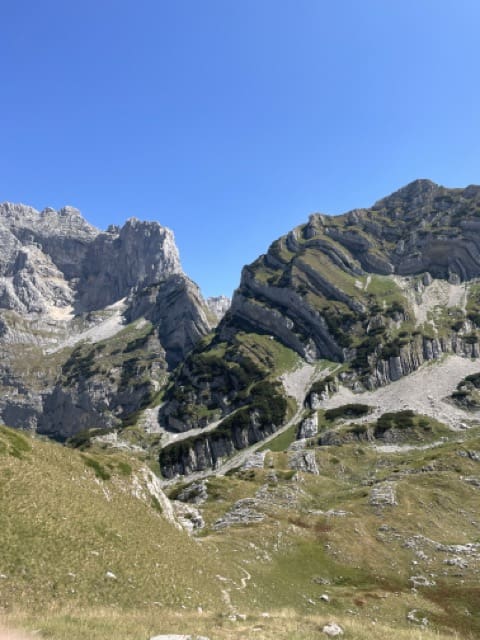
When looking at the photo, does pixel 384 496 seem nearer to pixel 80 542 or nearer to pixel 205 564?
pixel 205 564

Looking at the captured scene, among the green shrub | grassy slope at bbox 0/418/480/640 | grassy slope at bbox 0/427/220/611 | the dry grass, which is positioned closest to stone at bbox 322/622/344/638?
the dry grass

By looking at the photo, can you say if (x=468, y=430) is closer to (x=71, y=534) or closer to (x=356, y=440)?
(x=356, y=440)

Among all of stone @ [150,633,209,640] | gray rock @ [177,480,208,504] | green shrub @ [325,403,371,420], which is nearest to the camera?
stone @ [150,633,209,640]

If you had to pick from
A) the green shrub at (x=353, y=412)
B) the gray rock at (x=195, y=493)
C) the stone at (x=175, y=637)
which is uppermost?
the stone at (x=175, y=637)

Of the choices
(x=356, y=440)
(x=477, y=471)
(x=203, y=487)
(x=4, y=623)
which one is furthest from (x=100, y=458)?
(x=356, y=440)

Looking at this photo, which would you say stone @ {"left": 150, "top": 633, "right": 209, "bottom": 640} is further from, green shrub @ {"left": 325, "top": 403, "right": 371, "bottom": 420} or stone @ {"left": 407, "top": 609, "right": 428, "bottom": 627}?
green shrub @ {"left": 325, "top": 403, "right": 371, "bottom": 420}

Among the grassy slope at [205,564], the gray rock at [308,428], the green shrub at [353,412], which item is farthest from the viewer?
the green shrub at [353,412]

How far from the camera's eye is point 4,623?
17797 millimetres

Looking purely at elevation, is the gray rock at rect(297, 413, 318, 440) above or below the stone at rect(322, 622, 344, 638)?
below

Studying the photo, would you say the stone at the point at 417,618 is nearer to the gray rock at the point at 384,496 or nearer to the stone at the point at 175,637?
the stone at the point at 175,637

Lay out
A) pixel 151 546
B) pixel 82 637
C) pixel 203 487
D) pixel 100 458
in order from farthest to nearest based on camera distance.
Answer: pixel 203 487 < pixel 100 458 < pixel 151 546 < pixel 82 637

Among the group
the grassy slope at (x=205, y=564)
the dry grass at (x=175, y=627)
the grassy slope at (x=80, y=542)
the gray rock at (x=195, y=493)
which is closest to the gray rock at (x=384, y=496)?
the grassy slope at (x=205, y=564)

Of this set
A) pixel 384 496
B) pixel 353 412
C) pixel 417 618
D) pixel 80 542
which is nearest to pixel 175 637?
pixel 80 542

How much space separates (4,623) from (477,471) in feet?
348
